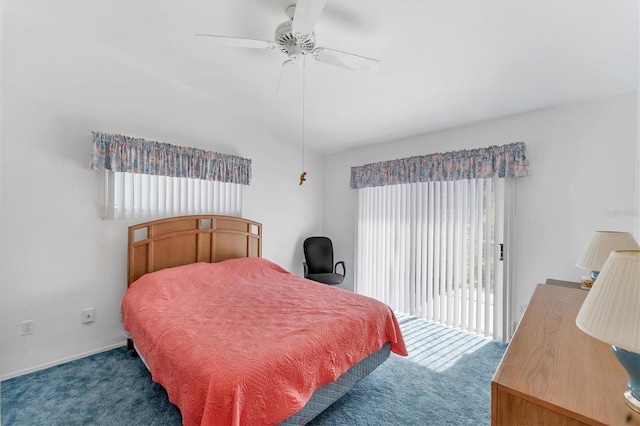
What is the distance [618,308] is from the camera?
0.64 metres

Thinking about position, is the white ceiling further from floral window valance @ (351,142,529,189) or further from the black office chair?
the black office chair

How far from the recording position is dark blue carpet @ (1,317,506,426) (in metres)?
1.87

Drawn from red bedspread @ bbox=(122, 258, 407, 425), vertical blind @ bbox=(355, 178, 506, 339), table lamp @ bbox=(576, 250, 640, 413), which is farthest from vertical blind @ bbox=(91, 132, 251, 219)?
table lamp @ bbox=(576, 250, 640, 413)

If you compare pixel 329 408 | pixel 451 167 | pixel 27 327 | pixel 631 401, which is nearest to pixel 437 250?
pixel 451 167

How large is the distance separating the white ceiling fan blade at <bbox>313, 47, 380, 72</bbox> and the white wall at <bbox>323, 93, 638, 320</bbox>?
1.84 m

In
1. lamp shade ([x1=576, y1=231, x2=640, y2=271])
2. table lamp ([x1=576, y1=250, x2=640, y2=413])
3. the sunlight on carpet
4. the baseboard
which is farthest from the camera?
the sunlight on carpet

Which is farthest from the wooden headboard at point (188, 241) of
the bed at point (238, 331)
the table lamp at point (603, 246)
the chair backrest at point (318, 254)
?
the table lamp at point (603, 246)

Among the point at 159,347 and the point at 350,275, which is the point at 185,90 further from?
the point at 350,275

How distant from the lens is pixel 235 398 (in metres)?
1.27

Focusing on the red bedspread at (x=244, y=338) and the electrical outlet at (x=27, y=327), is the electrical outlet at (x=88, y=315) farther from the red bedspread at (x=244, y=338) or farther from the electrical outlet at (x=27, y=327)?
the red bedspread at (x=244, y=338)

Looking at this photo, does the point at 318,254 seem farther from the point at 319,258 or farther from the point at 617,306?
the point at 617,306

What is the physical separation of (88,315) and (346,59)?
3317mm

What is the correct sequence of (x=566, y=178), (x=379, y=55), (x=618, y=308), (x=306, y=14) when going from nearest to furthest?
(x=618, y=308)
(x=306, y=14)
(x=379, y=55)
(x=566, y=178)

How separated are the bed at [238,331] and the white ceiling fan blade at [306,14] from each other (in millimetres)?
A: 1930
